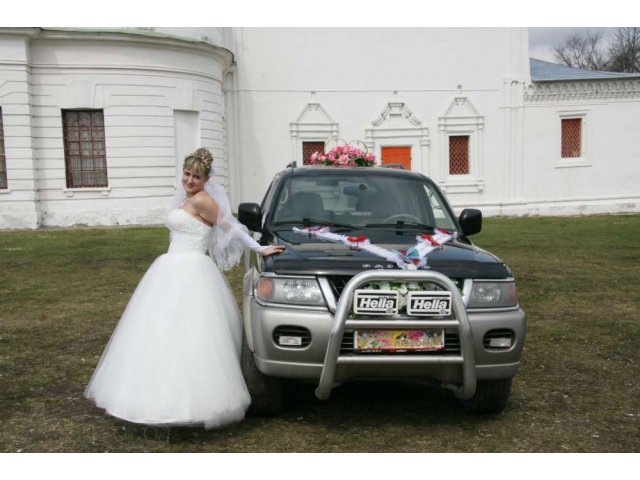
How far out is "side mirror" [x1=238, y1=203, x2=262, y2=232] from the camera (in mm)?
5375

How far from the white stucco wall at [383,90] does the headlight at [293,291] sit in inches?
815

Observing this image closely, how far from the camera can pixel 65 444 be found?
13.8 ft

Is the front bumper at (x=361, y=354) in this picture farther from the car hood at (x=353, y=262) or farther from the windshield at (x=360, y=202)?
the windshield at (x=360, y=202)

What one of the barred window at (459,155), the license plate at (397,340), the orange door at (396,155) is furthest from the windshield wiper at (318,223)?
the barred window at (459,155)

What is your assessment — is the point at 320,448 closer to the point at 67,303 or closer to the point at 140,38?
the point at 67,303

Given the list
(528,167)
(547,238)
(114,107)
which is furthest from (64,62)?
(528,167)

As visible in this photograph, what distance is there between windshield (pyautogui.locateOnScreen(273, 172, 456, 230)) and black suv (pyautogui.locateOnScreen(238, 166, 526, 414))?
73cm

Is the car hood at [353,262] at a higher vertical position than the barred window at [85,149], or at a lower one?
lower

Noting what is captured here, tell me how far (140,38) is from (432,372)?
18.2 m

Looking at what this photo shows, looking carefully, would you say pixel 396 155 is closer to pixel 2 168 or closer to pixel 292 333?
pixel 2 168

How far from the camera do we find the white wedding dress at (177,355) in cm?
423

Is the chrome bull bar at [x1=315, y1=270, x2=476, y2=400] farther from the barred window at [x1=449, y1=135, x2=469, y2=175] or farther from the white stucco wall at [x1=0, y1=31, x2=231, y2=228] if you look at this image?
the barred window at [x1=449, y1=135, x2=469, y2=175]

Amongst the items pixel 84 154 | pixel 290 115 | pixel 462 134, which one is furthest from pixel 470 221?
pixel 462 134

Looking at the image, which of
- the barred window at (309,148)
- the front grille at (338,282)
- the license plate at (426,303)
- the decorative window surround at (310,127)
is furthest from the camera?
the barred window at (309,148)
